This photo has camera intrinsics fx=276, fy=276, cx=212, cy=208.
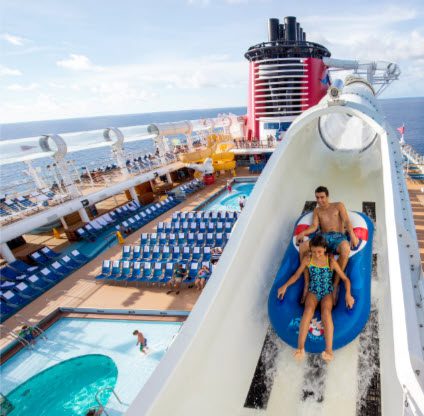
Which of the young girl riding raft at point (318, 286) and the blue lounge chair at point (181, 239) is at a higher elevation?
the young girl riding raft at point (318, 286)

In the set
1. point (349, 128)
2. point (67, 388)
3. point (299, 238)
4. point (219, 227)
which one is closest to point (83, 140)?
point (219, 227)

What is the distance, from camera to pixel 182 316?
6.86m

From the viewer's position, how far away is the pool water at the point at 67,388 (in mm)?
5312

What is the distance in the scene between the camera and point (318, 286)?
3029 mm

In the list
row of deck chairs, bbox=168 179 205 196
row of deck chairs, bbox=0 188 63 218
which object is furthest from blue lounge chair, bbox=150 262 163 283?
row of deck chairs, bbox=168 179 205 196

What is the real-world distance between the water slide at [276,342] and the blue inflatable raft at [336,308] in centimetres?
21

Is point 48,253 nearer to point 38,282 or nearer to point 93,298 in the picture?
point 38,282

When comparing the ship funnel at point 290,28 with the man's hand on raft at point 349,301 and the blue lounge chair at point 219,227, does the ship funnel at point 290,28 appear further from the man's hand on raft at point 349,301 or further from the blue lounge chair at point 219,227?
the man's hand on raft at point 349,301

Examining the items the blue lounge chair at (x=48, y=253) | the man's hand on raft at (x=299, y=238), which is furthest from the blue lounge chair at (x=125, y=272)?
the man's hand on raft at (x=299, y=238)

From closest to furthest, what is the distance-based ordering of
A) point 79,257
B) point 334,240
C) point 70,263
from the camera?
point 334,240
point 70,263
point 79,257

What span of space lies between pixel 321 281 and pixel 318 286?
6cm

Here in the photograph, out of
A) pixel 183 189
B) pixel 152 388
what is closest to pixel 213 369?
pixel 152 388

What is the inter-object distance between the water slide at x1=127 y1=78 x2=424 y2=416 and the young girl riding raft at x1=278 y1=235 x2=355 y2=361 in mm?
359

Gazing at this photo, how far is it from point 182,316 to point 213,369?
15.0ft
